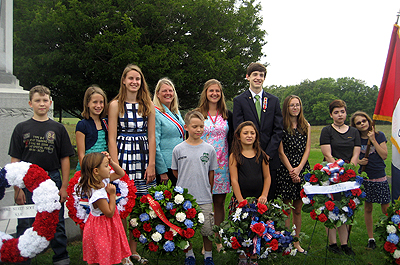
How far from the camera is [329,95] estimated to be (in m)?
69.0

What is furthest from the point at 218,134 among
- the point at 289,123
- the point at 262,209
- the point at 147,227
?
the point at 147,227

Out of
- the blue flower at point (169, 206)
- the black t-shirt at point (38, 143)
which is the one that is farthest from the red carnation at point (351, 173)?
the black t-shirt at point (38, 143)

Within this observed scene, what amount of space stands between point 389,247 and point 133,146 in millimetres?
3413

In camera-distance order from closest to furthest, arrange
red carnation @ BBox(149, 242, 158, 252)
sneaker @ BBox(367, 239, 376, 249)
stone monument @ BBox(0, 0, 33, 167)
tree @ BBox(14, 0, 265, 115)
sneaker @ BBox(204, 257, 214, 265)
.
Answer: red carnation @ BBox(149, 242, 158, 252) → sneaker @ BBox(204, 257, 214, 265) → sneaker @ BBox(367, 239, 376, 249) → stone monument @ BBox(0, 0, 33, 167) → tree @ BBox(14, 0, 265, 115)

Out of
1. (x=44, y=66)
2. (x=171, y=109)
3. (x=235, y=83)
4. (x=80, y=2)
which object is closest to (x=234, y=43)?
(x=235, y=83)

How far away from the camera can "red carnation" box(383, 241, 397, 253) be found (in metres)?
3.67

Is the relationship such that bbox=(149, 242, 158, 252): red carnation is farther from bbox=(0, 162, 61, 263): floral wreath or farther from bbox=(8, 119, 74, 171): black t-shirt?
bbox=(8, 119, 74, 171): black t-shirt

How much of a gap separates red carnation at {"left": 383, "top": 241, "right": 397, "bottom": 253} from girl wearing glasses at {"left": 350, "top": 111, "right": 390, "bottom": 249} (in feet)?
4.13

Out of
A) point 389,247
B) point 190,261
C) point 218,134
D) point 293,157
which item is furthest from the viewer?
point 293,157

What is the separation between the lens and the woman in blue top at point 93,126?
4270 mm

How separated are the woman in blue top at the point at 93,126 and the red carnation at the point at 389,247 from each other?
3803 millimetres

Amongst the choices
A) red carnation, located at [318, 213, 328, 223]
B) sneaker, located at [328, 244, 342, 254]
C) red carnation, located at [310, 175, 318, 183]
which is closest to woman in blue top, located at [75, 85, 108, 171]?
red carnation, located at [310, 175, 318, 183]

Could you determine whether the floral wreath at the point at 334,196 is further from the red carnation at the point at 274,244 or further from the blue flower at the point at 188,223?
the blue flower at the point at 188,223

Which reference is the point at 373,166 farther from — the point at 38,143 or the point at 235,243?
the point at 38,143
